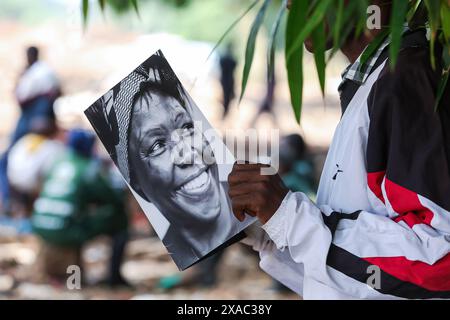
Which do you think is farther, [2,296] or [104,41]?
[104,41]

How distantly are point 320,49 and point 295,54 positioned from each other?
0.05m

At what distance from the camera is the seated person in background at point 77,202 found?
593 centimetres

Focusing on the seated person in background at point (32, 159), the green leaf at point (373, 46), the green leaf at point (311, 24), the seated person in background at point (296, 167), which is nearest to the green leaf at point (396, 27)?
the green leaf at point (311, 24)

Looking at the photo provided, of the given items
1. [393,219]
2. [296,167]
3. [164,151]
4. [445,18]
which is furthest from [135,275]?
[445,18]

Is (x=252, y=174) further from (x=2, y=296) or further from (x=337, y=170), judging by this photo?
(x=2, y=296)

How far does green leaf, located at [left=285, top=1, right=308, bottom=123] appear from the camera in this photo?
1490 millimetres

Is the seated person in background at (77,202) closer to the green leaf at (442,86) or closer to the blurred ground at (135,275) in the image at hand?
the blurred ground at (135,275)

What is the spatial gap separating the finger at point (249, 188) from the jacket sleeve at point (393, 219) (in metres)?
0.05

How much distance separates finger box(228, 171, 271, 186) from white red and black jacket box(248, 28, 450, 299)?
0.06 m

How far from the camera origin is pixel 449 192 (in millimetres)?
1684

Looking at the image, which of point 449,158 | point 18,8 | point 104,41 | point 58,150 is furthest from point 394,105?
point 18,8

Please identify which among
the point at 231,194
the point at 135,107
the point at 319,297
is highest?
the point at 135,107

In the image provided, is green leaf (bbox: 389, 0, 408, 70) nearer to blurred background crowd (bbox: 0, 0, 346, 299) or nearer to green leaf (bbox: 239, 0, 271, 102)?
green leaf (bbox: 239, 0, 271, 102)

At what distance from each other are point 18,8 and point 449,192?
13.7 meters
